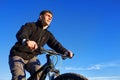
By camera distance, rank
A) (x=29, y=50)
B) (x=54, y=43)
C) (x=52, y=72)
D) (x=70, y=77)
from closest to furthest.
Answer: (x=70, y=77), (x=52, y=72), (x=29, y=50), (x=54, y=43)

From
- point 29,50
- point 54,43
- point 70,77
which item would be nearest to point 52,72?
point 70,77

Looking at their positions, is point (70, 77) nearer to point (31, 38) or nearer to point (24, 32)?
point (24, 32)

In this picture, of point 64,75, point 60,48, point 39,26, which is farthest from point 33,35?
point 64,75

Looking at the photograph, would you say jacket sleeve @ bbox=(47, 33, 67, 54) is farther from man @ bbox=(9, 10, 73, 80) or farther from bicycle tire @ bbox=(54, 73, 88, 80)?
bicycle tire @ bbox=(54, 73, 88, 80)

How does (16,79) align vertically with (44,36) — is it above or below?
below

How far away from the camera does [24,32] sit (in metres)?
10.5

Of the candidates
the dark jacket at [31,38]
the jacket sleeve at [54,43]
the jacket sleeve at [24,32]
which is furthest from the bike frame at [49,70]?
the jacket sleeve at [54,43]

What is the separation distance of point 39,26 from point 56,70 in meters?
1.93

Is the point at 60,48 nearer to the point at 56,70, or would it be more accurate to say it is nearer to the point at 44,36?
the point at 44,36

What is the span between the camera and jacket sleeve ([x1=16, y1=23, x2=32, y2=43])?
10.2 m

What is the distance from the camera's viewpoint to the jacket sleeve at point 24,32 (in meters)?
10.2

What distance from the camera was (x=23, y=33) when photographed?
10.3 metres

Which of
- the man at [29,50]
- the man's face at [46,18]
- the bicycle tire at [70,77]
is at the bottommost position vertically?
the bicycle tire at [70,77]

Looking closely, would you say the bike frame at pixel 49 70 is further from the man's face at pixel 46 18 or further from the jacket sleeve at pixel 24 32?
the man's face at pixel 46 18
